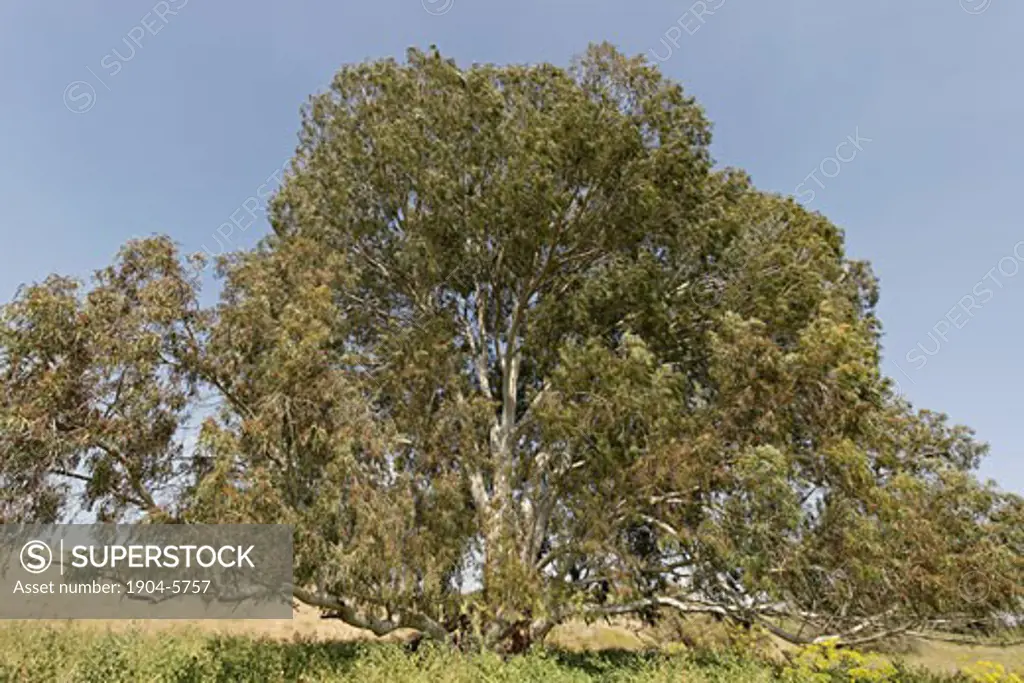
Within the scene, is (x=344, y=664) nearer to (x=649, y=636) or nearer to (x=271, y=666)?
(x=271, y=666)

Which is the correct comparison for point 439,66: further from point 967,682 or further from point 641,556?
point 967,682

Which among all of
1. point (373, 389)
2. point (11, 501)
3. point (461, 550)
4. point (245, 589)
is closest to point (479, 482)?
point (461, 550)

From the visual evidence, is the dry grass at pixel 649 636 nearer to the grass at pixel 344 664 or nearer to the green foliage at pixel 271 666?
the grass at pixel 344 664

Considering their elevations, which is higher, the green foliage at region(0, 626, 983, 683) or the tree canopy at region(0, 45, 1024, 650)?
the tree canopy at region(0, 45, 1024, 650)

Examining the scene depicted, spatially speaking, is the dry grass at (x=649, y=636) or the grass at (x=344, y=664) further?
the dry grass at (x=649, y=636)

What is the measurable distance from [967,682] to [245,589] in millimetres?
14137

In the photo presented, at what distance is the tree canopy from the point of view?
9.28 m

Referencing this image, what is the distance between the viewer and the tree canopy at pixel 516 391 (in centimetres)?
928

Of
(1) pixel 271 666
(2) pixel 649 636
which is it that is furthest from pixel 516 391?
(1) pixel 271 666

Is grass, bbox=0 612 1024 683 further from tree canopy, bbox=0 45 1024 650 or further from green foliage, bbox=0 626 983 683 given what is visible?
tree canopy, bbox=0 45 1024 650

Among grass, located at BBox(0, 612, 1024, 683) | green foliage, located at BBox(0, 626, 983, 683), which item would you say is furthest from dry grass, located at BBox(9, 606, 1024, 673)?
green foliage, located at BBox(0, 626, 983, 683)

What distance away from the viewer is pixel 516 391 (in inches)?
609

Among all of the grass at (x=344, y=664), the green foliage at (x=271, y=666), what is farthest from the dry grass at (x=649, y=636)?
the green foliage at (x=271, y=666)

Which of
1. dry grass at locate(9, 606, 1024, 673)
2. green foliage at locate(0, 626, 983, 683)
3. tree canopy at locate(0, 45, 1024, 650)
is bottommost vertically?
dry grass at locate(9, 606, 1024, 673)
